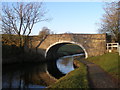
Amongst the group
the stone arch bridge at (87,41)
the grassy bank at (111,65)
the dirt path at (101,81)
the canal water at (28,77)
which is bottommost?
the canal water at (28,77)

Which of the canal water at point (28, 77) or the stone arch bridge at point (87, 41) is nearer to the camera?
the canal water at point (28, 77)

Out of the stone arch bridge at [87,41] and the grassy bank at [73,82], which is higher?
the stone arch bridge at [87,41]

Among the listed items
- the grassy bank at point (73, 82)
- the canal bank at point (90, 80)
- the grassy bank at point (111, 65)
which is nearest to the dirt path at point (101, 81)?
the canal bank at point (90, 80)

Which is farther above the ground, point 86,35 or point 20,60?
point 86,35

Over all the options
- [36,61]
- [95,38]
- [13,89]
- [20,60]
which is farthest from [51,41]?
[13,89]

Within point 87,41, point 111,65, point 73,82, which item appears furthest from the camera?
point 87,41

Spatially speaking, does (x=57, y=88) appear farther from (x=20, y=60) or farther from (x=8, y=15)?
(x=8, y=15)

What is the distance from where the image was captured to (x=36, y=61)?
67.3 feet

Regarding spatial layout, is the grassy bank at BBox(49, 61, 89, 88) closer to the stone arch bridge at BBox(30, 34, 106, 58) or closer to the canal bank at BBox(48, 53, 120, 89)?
the canal bank at BBox(48, 53, 120, 89)

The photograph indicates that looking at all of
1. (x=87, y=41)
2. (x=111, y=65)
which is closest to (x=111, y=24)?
(x=87, y=41)

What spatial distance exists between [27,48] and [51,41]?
4.40 meters

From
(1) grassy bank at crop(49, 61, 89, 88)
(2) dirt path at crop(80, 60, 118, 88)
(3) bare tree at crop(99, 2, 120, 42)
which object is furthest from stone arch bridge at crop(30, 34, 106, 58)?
(1) grassy bank at crop(49, 61, 89, 88)

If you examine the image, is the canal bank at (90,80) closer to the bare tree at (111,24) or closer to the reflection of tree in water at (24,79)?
the reflection of tree in water at (24,79)

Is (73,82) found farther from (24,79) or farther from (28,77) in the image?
(28,77)
